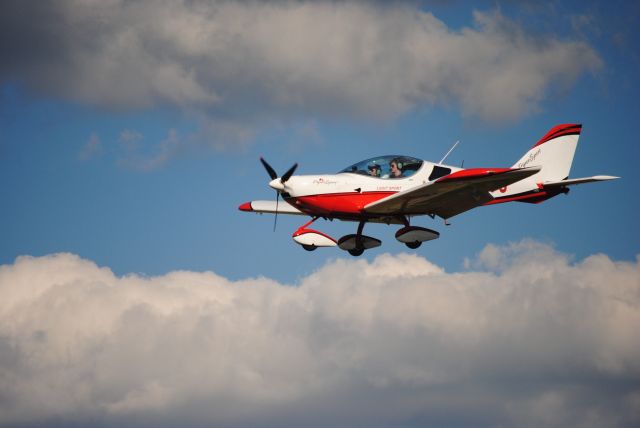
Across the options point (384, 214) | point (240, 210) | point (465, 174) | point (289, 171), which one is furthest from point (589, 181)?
point (240, 210)

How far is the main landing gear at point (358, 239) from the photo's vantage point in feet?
94.5

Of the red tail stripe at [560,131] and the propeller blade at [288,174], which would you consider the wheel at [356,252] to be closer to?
the propeller blade at [288,174]

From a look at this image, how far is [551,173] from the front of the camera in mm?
31359

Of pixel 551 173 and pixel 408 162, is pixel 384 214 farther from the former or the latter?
pixel 551 173

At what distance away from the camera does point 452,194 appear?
2769 centimetres

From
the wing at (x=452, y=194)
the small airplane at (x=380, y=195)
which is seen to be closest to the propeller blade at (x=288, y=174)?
the small airplane at (x=380, y=195)

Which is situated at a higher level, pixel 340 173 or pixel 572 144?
pixel 572 144

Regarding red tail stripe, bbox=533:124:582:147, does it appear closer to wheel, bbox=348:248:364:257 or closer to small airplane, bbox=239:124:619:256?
small airplane, bbox=239:124:619:256

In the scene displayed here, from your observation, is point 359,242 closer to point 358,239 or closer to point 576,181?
point 358,239

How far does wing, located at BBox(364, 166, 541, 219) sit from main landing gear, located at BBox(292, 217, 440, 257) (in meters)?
0.68

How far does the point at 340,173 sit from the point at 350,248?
2.68 m

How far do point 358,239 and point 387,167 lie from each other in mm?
2693

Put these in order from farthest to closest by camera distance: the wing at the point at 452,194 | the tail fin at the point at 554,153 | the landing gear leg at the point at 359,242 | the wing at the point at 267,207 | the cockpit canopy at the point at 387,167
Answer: the wing at the point at 267,207 → the tail fin at the point at 554,153 → the landing gear leg at the point at 359,242 → the cockpit canopy at the point at 387,167 → the wing at the point at 452,194

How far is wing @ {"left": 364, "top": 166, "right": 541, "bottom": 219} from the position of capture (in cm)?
2630
